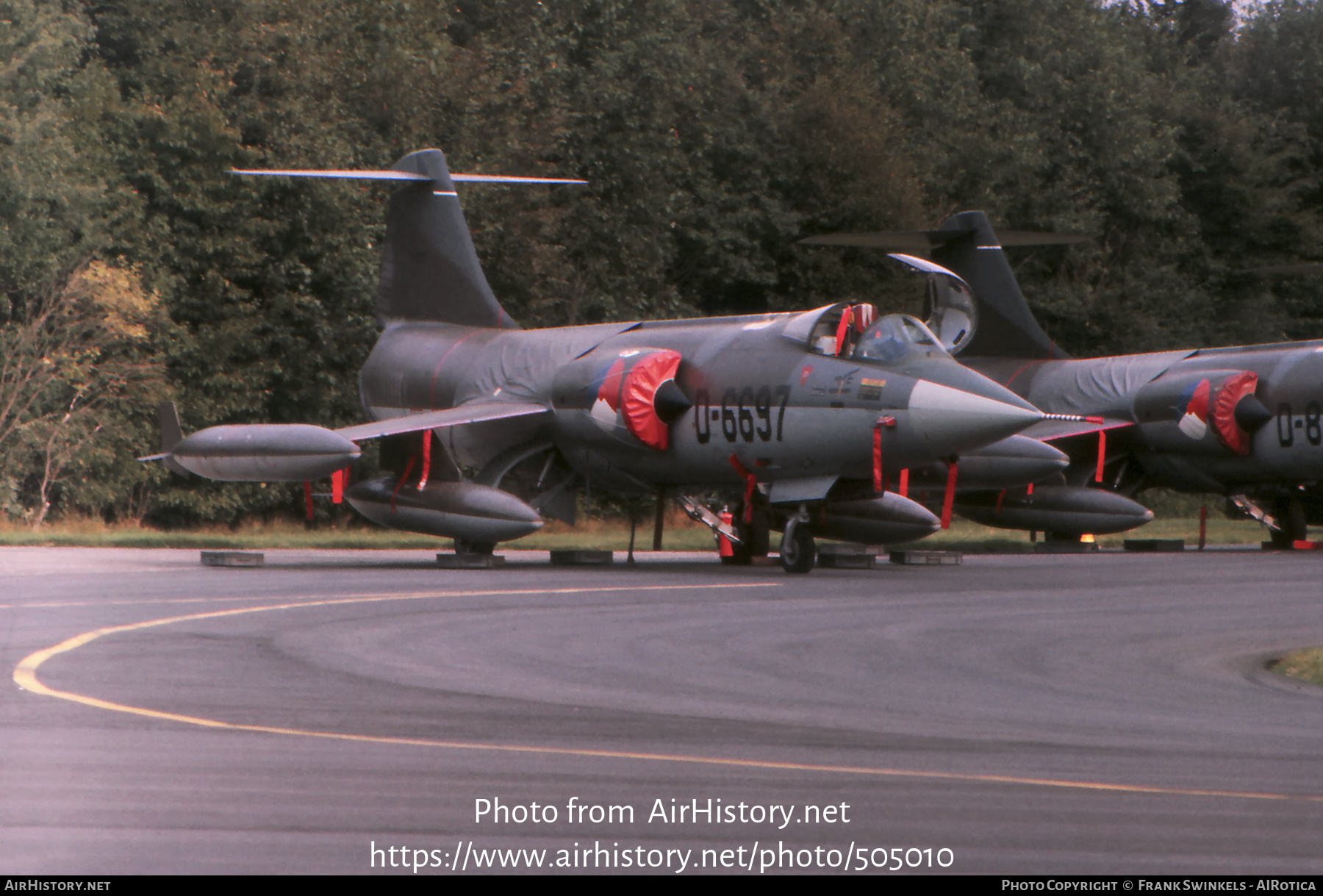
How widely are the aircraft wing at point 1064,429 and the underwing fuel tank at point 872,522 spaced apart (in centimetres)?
486

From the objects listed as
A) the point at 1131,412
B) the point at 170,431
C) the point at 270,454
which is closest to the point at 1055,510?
the point at 1131,412

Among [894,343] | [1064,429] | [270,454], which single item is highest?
[894,343]

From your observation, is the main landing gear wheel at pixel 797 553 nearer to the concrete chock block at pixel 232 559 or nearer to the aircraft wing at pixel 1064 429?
the concrete chock block at pixel 232 559

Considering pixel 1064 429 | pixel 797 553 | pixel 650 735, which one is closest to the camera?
pixel 650 735

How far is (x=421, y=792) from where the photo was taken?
5996 mm

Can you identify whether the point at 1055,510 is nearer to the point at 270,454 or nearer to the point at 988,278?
the point at 988,278

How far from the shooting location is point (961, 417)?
57.6 feet

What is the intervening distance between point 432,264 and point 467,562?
6.41m

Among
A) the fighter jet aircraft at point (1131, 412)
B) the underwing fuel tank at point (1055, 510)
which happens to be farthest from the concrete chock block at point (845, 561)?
the underwing fuel tank at point (1055, 510)

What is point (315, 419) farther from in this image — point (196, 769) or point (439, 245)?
point (196, 769)

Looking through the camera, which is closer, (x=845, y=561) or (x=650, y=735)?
(x=650, y=735)

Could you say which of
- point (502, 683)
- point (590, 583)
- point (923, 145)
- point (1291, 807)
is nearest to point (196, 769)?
point (502, 683)

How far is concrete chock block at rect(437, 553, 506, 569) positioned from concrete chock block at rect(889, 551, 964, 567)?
5.32m

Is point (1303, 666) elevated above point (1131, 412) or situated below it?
above
